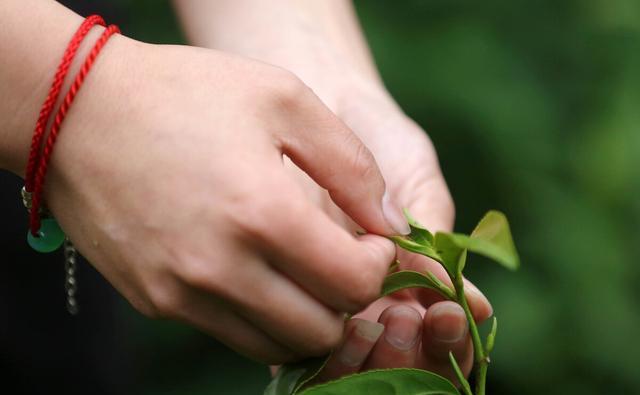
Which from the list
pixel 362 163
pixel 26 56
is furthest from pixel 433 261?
pixel 26 56

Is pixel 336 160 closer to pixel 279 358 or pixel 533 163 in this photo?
pixel 279 358

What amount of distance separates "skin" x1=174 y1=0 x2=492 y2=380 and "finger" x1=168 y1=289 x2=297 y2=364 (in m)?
0.08

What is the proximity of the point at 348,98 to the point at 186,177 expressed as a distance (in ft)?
1.47

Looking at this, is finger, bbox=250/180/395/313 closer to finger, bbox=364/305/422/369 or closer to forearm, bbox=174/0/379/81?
finger, bbox=364/305/422/369

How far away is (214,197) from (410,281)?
168 millimetres

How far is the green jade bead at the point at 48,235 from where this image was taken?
0.78 meters

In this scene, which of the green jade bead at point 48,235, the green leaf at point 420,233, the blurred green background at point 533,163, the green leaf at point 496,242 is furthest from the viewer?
the blurred green background at point 533,163

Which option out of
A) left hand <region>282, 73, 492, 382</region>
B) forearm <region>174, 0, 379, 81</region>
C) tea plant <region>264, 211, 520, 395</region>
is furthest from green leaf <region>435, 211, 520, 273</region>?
forearm <region>174, 0, 379, 81</region>

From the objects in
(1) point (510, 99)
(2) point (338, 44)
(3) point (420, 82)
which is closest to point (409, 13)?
(3) point (420, 82)

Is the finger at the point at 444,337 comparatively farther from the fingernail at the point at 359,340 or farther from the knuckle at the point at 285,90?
the knuckle at the point at 285,90

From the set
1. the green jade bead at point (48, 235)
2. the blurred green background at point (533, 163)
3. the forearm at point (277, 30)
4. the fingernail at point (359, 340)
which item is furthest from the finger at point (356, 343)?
the blurred green background at point (533, 163)

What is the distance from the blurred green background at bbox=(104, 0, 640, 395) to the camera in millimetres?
1509

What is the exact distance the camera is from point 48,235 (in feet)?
2.59

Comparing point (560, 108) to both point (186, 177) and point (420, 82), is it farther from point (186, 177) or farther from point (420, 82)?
point (186, 177)
